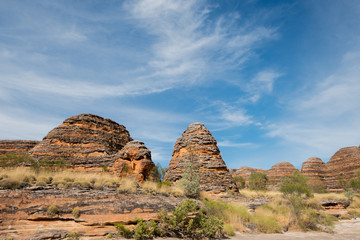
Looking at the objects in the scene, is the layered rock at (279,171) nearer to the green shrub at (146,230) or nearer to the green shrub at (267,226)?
the green shrub at (267,226)

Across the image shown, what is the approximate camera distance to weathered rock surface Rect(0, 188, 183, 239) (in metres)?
7.57

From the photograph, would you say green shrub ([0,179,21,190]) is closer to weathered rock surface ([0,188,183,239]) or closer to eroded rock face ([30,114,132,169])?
weathered rock surface ([0,188,183,239])

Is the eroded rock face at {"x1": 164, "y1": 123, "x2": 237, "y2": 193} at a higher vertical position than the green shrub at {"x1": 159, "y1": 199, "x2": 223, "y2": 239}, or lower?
higher

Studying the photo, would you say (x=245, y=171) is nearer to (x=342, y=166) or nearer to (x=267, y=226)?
(x=342, y=166)

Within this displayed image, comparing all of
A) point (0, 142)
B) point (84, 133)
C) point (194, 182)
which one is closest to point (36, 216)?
point (194, 182)

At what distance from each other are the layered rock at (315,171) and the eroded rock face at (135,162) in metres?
41.0

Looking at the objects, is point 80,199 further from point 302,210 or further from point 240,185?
point 240,185

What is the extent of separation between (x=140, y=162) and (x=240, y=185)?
34.7m

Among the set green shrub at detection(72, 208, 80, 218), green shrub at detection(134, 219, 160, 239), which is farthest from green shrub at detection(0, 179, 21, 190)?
green shrub at detection(134, 219, 160, 239)

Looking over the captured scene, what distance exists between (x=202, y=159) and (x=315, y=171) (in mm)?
37168

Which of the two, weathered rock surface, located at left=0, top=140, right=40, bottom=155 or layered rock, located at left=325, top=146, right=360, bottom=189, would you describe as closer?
weathered rock surface, located at left=0, top=140, right=40, bottom=155

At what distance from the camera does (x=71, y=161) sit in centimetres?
2517

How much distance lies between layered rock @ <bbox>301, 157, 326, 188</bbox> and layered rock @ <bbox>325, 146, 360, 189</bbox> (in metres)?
0.97

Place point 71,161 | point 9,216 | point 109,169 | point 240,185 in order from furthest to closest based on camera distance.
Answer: point 240,185 → point 71,161 → point 109,169 → point 9,216
